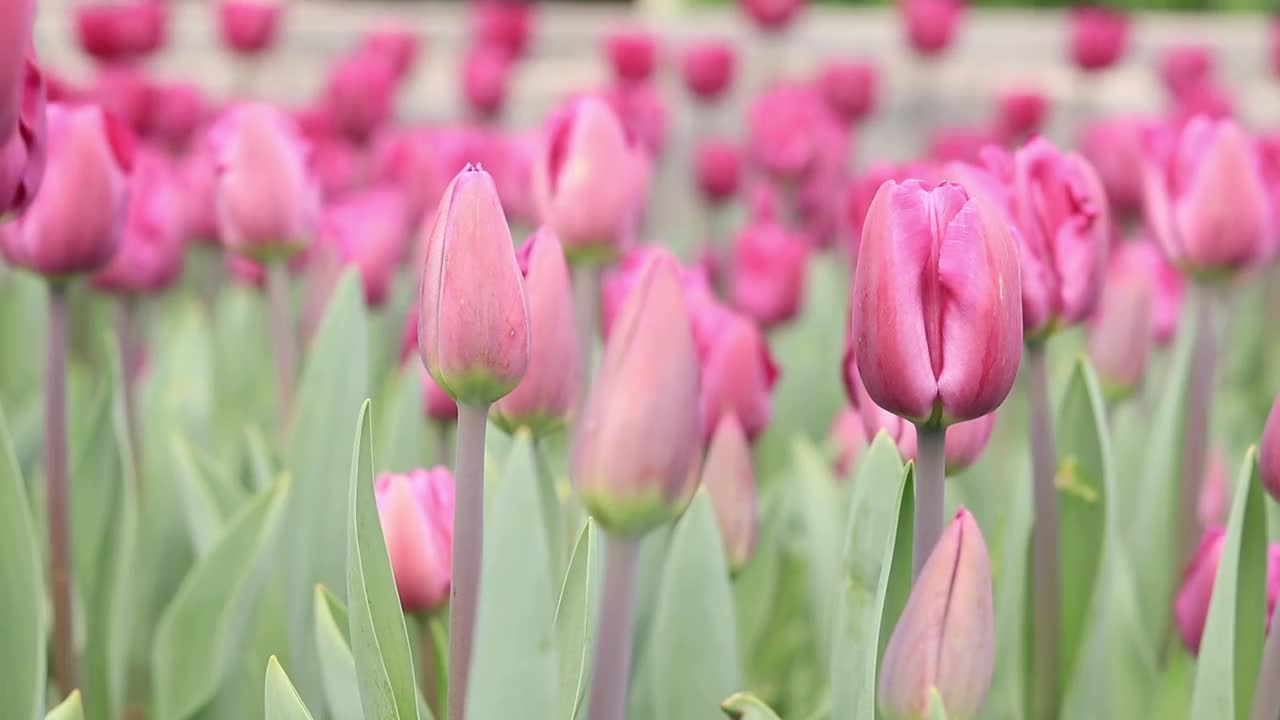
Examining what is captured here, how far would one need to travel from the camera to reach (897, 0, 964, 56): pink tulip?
9.07ft

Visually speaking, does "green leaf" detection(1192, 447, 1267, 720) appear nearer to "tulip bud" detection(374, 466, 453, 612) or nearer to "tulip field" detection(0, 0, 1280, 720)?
"tulip field" detection(0, 0, 1280, 720)

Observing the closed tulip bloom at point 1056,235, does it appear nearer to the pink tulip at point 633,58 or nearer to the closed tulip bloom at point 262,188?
the closed tulip bloom at point 262,188

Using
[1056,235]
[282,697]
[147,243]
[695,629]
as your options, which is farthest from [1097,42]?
[282,697]

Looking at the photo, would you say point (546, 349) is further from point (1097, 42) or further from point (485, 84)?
point (1097, 42)

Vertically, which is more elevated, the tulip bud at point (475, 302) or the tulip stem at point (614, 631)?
the tulip bud at point (475, 302)

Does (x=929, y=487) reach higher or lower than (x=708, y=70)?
lower

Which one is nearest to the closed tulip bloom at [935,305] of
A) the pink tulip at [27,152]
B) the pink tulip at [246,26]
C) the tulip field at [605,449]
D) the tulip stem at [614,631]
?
the tulip field at [605,449]

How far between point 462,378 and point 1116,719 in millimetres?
607

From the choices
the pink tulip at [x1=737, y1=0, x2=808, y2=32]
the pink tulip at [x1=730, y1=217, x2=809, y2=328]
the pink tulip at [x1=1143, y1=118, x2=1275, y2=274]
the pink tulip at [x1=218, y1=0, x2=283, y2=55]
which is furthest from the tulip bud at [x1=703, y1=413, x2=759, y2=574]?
the pink tulip at [x1=737, y1=0, x2=808, y2=32]

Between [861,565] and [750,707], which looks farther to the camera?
[861,565]

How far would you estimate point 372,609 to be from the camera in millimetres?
688

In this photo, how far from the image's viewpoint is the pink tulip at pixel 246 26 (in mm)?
2500

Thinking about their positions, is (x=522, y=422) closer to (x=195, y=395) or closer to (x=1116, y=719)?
(x=1116, y=719)

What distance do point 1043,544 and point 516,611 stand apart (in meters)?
0.38
